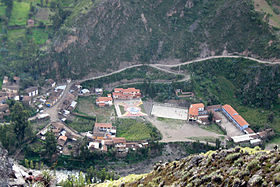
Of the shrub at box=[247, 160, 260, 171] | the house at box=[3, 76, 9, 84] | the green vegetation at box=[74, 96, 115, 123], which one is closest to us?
the shrub at box=[247, 160, 260, 171]

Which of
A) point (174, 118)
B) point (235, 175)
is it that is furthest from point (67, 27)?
point (235, 175)

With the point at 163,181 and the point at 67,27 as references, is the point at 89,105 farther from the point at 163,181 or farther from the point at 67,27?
the point at 163,181

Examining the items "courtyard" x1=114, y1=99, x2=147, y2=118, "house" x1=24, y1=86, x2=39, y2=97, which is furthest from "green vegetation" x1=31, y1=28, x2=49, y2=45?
"courtyard" x1=114, y1=99, x2=147, y2=118

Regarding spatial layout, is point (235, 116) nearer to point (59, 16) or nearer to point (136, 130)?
point (136, 130)

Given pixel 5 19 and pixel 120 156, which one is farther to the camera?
pixel 5 19

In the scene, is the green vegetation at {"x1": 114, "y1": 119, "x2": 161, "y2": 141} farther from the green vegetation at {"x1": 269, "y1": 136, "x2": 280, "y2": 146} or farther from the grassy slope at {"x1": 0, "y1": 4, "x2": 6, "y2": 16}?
the grassy slope at {"x1": 0, "y1": 4, "x2": 6, "y2": 16}
